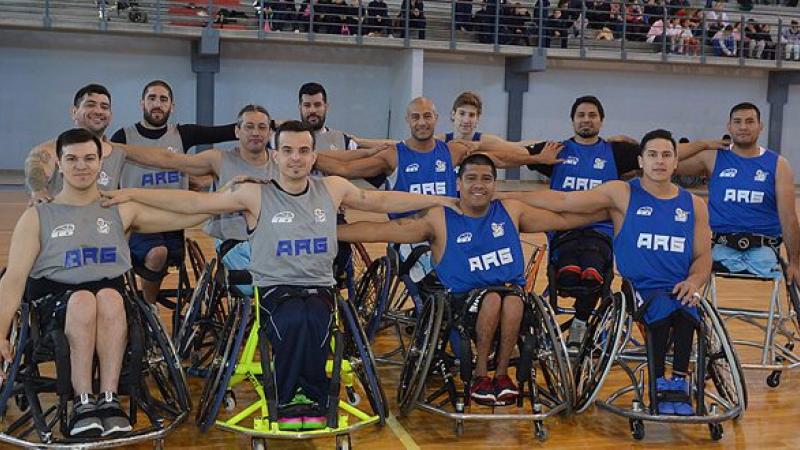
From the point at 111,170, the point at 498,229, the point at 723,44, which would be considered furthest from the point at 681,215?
the point at 723,44

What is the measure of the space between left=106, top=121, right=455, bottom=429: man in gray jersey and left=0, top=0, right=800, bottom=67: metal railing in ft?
36.6

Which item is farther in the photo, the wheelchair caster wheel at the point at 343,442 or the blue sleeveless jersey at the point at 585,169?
the blue sleeveless jersey at the point at 585,169

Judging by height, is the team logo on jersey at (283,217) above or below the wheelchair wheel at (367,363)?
above

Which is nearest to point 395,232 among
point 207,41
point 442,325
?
point 442,325

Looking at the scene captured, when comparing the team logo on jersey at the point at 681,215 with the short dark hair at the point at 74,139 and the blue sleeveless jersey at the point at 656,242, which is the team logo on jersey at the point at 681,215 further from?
the short dark hair at the point at 74,139

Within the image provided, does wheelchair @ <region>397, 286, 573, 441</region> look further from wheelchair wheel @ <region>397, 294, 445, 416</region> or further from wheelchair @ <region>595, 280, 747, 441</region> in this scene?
wheelchair @ <region>595, 280, 747, 441</region>

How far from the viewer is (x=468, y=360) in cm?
373

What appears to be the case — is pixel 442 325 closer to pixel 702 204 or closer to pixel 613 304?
pixel 613 304

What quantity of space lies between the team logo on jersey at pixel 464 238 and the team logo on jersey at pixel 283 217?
0.80 meters

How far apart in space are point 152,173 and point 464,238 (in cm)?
200

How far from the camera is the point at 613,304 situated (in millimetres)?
3955

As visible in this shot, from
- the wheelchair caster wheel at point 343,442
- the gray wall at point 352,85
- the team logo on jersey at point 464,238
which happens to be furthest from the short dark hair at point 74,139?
the gray wall at point 352,85

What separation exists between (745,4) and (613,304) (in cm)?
1684

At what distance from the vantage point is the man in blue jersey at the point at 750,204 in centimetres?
475
